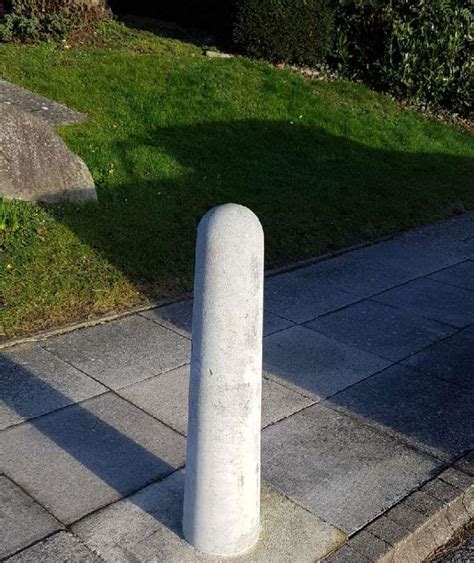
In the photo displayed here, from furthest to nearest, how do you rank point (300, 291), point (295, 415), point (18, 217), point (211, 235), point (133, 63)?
point (133, 63) → point (18, 217) → point (300, 291) → point (295, 415) → point (211, 235)

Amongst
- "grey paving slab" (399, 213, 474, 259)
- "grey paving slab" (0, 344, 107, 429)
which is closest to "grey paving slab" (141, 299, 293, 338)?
"grey paving slab" (0, 344, 107, 429)

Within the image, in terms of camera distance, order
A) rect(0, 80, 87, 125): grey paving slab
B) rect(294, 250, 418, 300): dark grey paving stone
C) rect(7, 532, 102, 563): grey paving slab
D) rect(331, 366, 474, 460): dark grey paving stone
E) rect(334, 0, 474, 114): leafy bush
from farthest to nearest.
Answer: rect(334, 0, 474, 114): leafy bush < rect(0, 80, 87, 125): grey paving slab < rect(294, 250, 418, 300): dark grey paving stone < rect(331, 366, 474, 460): dark grey paving stone < rect(7, 532, 102, 563): grey paving slab

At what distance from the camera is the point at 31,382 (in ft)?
16.0

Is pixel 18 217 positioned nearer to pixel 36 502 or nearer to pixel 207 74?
pixel 36 502

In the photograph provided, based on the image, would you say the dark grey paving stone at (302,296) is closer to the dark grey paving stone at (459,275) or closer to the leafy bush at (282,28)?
the dark grey paving stone at (459,275)

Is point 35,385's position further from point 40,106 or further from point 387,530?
point 40,106

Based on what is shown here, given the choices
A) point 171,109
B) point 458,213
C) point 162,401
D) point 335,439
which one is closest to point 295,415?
point 335,439

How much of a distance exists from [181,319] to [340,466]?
216 cm

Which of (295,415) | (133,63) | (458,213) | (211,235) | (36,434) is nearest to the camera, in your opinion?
(211,235)

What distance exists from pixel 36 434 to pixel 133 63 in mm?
8807

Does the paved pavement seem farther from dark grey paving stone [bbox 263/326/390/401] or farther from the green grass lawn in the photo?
the green grass lawn

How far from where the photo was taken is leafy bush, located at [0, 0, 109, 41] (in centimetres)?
1254

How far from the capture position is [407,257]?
775cm

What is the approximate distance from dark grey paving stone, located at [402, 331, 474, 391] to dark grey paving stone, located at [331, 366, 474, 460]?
110 mm
